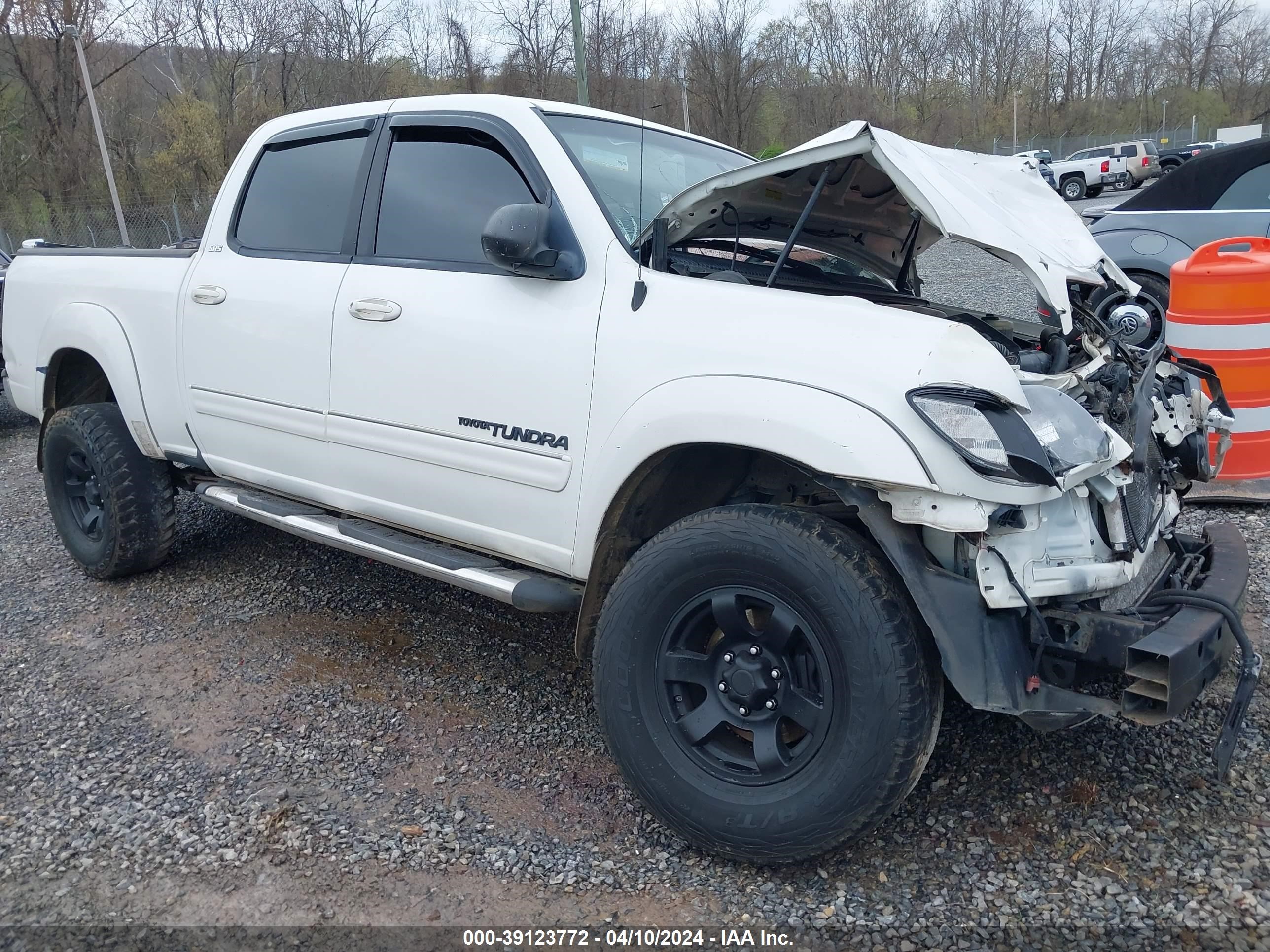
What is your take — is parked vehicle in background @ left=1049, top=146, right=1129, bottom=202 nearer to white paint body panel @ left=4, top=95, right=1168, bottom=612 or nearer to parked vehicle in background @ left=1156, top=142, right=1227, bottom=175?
parked vehicle in background @ left=1156, top=142, right=1227, bottom=175

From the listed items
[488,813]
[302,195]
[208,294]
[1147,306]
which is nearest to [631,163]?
[302,195]

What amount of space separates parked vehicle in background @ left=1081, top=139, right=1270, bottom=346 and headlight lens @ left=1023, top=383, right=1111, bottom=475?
542 cm

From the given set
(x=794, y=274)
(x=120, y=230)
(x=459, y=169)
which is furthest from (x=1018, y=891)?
(x=120, y=230)

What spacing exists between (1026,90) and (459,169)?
72.6 meters

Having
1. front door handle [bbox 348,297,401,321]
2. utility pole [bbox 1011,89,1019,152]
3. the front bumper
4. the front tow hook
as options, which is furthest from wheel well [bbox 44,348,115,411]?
utility pole [bbox 1011,89,1019,152]

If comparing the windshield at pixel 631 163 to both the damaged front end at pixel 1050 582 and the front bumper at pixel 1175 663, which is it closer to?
the damaged front end at pixel 1050 582

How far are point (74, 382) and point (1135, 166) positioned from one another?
3766cm

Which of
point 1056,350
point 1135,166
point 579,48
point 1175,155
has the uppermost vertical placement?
point 579,48

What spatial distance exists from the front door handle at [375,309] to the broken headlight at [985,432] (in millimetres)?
1820

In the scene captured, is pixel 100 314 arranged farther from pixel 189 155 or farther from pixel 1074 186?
pixel 1074 186

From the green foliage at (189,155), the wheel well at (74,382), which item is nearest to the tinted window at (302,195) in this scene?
the wheel well at (74,382)

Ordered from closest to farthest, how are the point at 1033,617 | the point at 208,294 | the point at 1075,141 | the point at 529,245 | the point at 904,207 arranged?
the point at 1033,617 < the point at 529,245 < the point at 904,207 < the point at 208,294 < the point at 1075,141

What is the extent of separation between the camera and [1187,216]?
7.50m

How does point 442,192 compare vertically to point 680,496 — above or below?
above
